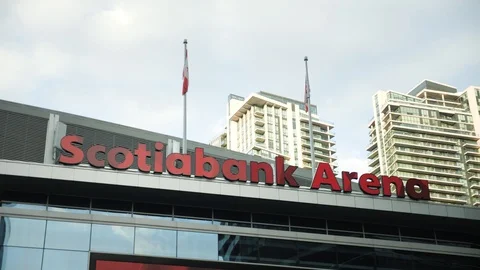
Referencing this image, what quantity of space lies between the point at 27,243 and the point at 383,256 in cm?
2114

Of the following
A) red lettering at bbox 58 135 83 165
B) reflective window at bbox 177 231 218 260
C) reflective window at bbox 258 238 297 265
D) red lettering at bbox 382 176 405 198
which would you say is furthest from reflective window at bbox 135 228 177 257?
red lettering at bbox 382 176 405 198

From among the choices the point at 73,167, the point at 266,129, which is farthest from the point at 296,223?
the point at 266,129

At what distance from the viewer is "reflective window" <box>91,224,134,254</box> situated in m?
37.4

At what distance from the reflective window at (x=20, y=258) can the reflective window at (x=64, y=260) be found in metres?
0.40

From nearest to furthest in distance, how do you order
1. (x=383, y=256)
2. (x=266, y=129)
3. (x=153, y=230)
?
(x=153, y=230) < (x=383, y=256) < (x=266, y=129)

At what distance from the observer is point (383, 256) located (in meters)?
43.1

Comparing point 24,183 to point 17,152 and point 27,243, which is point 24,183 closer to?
point 27,243

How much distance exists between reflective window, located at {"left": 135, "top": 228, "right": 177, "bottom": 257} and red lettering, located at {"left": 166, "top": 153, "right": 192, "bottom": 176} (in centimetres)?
343

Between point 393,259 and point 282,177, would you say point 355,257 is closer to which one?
point 393,259

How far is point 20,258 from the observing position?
1399 inches

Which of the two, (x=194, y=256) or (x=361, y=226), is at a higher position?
(x=361, y=226)

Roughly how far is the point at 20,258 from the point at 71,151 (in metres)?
6.54

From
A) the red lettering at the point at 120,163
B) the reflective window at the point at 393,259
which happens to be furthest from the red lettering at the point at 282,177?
the red lettering at the point at 120,163

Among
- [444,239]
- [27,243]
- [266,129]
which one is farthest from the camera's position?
[266,129]
